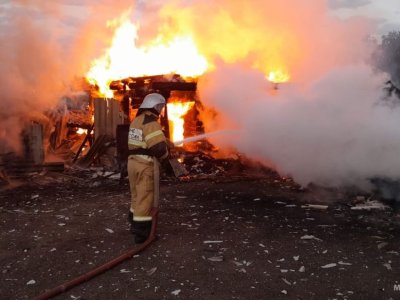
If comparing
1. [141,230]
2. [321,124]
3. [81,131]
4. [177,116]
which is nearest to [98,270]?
[141,230]

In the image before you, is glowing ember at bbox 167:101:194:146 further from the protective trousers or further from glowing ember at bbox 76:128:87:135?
the protective trousers

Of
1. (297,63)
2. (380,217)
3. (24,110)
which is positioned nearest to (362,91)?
(380,217)

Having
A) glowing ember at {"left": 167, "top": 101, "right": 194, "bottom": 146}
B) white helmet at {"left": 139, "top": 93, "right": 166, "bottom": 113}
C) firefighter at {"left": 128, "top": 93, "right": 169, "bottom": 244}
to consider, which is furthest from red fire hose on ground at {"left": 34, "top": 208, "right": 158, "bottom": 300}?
glowing ember at {"left": 167, "top": 101, "right": 194, "bottom": 146}

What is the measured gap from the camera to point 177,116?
545 inches

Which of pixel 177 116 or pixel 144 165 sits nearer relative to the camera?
pixel 144 165

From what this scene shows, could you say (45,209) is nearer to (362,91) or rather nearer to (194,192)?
(194,192)

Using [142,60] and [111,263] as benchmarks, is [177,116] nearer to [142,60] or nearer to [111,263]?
[142,60]

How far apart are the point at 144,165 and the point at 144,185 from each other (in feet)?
0.92

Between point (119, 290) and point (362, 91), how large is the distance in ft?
17.2

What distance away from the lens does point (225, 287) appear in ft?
14.3

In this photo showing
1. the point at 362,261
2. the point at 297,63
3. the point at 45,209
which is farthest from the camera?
the point at 297,63

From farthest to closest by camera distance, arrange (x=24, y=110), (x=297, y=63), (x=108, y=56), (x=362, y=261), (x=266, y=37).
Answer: (x=108, y=56) → (x=266, y=37) → (x=24, y=110) → (x=297, y=63) → (x=362, y=261)

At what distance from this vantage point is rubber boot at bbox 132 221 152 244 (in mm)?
5574

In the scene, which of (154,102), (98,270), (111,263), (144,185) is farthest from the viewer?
(154,102)
